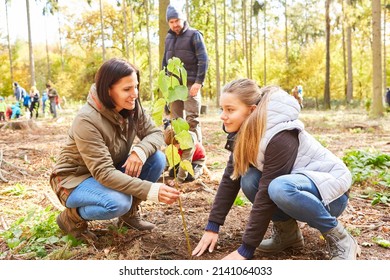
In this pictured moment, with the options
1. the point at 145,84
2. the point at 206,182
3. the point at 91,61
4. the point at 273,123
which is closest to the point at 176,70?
the point at 273,123

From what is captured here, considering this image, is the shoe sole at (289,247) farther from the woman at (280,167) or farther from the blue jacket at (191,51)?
the blue jacket at (191,51)

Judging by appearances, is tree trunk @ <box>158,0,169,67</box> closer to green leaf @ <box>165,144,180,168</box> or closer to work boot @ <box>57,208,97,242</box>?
work boot @ <box>57,208,97,242</box>

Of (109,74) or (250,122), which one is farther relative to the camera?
(109,74)

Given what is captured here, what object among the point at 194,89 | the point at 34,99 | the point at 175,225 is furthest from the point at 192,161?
the point at 34,99

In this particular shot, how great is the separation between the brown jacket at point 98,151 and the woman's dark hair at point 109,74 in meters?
0.06

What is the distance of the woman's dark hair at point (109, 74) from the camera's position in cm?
210

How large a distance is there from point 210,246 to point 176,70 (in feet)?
2.92

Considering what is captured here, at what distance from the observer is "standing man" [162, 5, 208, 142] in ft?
13.6

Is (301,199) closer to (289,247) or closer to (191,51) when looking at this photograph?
(289,247)

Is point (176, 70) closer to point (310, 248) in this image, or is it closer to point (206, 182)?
point (310, 248)

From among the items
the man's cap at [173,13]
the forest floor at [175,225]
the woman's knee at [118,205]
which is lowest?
the forest floor at [175,225]

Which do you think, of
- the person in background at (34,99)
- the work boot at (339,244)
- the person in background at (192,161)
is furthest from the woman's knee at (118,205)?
the person in background at (34,99)

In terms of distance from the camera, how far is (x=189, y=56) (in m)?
4.30

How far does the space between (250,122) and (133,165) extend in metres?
0.73
